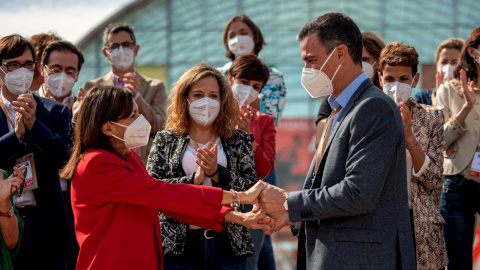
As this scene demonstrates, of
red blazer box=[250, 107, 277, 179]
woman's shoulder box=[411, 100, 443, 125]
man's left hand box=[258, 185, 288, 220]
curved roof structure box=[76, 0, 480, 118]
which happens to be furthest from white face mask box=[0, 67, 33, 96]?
curved roof structure box=[76, 0, 480, 118]

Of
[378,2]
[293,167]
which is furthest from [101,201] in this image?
[378,2]

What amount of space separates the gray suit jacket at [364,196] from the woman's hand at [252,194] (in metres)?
0.77

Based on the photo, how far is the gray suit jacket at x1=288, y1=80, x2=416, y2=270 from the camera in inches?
146

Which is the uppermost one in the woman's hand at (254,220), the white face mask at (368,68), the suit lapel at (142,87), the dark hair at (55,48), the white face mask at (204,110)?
the dark hair at (55,48)

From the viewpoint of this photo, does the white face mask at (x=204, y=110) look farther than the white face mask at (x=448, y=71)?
No

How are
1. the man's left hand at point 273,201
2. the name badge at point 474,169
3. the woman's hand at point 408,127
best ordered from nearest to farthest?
the man's left hand at point 273,201 < the woman's hand at point 408,127 < the name badge at point 474,169

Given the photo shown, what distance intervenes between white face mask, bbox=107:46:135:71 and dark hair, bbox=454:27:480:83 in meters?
3.26

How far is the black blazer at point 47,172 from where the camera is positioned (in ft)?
16.8

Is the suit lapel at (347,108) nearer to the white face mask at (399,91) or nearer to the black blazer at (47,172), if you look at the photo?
the white face mask at (399,91)

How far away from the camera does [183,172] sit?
16.3ft

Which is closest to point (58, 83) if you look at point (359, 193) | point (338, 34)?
point (338, 34)

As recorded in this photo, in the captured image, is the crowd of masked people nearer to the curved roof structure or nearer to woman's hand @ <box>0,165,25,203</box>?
woman's hand @ <box>0,165,25,203</box>

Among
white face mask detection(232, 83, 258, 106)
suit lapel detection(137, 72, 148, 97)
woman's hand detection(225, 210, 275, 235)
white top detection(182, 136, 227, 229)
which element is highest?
suit lapel detection(137, 72, 148, 97)

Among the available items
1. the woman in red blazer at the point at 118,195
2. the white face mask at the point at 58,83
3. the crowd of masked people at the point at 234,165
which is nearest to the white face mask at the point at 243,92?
the crowd of masked people at the point at 234,165
